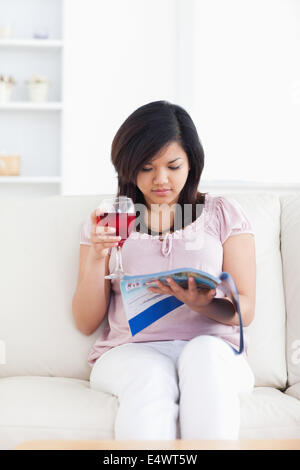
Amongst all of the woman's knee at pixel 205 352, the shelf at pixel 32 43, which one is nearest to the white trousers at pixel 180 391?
the woman's knee at pixel 205 352

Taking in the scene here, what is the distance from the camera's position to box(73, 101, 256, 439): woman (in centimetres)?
125

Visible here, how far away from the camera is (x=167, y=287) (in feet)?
4.32

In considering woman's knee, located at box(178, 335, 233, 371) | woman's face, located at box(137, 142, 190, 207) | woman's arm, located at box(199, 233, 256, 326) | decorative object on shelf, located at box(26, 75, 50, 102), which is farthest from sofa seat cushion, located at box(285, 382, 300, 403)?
decorative object on shelf, located at box(26, 75, 50, 102)

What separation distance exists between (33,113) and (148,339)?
2.86 m

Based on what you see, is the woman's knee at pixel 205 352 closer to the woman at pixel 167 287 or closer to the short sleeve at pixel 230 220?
the woman at pixel 167 287

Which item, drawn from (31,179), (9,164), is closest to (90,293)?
(31,179)

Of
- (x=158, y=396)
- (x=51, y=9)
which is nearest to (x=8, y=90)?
(x=51, y=9)

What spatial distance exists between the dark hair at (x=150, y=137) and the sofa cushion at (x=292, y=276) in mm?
307

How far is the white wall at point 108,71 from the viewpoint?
4059mm

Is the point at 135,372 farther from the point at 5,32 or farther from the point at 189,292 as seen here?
the point at 5,32

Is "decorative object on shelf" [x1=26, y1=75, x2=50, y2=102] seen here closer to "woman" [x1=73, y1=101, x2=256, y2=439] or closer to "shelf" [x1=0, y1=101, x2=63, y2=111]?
"shelf" [x1=0, y1=101, x2=63, y2=111]

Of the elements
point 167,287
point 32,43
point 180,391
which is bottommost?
point 180,391

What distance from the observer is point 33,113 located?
4055mm

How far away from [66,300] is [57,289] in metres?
0.04
